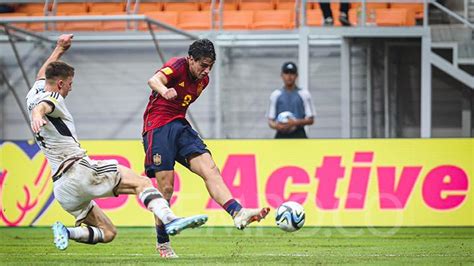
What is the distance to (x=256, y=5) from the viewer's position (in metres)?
21.6

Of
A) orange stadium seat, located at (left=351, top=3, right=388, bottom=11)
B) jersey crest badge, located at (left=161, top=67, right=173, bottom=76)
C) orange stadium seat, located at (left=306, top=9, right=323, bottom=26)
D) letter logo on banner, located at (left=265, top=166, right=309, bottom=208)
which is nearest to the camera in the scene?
jersey crest badge, located at (left=161, top=67, right=173, bottom=76)

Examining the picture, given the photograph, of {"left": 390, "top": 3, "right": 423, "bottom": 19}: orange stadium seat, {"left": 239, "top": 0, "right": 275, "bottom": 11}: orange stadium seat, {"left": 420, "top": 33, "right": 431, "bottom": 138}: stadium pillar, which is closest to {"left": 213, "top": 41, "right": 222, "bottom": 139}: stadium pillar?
{"left": 239, "top": 0, "right": 275, "bottom": 11}: orange stadium seat

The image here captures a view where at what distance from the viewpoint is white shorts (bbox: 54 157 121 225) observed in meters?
9.51

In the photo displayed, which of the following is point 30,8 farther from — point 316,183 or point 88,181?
point 88,181

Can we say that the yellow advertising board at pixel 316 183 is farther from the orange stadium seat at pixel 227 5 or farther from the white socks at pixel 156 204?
the orange stadium seat at pixel 227 5

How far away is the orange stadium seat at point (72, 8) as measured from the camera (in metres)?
21.5

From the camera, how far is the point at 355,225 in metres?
14.9

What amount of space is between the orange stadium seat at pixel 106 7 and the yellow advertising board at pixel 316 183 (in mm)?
6319

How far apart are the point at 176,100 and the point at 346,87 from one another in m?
9.32

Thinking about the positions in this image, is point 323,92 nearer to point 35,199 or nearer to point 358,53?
point 358,53

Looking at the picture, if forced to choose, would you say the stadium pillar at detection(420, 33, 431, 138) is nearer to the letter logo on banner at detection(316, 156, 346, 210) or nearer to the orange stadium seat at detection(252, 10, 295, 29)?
the orange stadium seat at detection(252, 10, 295, 29)

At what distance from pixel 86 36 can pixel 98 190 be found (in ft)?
37.1

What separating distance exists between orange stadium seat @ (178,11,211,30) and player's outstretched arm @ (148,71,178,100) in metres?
10.5

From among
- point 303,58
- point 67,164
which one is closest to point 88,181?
point 67,164
